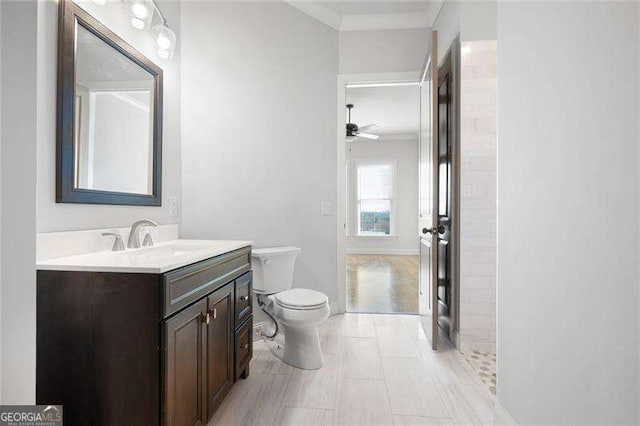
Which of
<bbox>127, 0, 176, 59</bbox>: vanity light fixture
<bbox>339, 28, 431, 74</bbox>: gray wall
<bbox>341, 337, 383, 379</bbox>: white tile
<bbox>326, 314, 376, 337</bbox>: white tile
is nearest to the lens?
<bbox>127, 0, 176, 59</bbox>: vanity light fixture

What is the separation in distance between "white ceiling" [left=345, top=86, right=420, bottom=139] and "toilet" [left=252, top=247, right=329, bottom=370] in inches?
123

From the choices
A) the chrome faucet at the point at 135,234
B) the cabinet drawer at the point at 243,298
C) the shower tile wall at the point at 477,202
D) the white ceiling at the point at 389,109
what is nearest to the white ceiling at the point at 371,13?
the shower tile wall at the point at 477,202

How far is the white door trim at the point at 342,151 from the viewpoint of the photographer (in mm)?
3031

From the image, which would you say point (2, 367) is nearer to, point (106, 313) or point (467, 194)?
point (106, 313)

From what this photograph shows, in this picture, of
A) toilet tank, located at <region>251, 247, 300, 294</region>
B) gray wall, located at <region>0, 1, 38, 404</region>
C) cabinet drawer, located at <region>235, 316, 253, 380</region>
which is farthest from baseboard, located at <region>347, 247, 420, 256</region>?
gray wall, located at <region>0, 1, 38, 404</region>

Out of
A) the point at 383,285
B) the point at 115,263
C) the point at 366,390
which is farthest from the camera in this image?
the point at 383,285

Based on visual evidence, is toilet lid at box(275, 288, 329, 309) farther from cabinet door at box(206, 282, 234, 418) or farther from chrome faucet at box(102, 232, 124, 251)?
chrome faucet at box(102, 232, 124, 251)

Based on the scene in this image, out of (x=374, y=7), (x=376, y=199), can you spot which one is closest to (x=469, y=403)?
(x=374, y=7)

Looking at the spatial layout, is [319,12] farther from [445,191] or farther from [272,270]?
[272,270]

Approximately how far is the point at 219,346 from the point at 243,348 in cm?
32

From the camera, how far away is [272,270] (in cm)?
244

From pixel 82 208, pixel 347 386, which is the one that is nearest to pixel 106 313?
pixel 82 208

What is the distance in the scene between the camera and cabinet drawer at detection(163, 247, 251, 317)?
117cm

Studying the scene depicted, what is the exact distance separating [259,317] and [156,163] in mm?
1389
